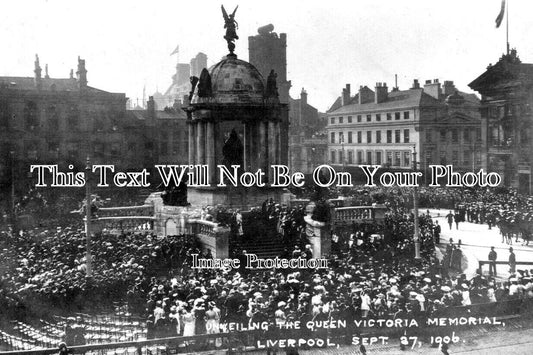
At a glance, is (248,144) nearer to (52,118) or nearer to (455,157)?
(52,118)

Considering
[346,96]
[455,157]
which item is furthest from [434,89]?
[346,96]

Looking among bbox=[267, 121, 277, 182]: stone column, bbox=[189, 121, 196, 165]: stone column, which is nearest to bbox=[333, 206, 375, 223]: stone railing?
bbox=[267, 121, 277, 182]: stone column

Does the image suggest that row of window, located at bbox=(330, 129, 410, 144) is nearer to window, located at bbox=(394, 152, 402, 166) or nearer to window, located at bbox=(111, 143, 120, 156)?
window, located at bbox=(394, 152, 402, 166)

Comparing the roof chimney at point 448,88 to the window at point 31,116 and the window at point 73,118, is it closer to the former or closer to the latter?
A: the window at point 73,118

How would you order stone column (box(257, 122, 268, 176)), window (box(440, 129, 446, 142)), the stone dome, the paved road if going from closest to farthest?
the paved road
the stone dome
stone column (box(257, 122, 268, 176))
window (box(440, 129, 446, 142))

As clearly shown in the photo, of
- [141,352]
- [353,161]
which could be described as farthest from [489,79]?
[141,352]

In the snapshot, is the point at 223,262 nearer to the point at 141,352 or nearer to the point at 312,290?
the point at 312,290
